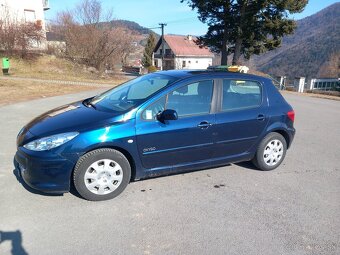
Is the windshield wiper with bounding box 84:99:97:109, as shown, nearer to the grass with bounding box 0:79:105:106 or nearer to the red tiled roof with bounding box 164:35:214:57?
the grass with bounding box 0:79:105:106

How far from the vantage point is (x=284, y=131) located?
4867 millimetres

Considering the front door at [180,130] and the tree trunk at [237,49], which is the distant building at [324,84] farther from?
the front door at [180,130]

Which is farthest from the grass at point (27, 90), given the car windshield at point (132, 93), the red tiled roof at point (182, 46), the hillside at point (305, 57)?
the hillside at point (305, 57)

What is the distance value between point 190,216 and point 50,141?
178cm

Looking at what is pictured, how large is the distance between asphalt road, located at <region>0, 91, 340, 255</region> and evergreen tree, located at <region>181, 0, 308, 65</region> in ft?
78.2

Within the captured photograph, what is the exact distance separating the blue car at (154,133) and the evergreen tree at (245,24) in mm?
23245

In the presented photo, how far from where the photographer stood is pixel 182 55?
6034 centimetres

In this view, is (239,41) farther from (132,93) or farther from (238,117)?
(132,93)

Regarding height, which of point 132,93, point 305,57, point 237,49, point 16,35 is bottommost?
point 132,93

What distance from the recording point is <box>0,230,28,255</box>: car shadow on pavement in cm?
268

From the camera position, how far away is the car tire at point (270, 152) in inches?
185

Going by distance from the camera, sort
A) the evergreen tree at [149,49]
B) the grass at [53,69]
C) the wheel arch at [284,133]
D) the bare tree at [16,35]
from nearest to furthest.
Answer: the wheel arch at [284,133]
the grass at [53,69]
the bare tree at [16,35]
the evergreen tree at [149,49]

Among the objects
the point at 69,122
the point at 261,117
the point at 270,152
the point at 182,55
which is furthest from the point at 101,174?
the point at 182,55

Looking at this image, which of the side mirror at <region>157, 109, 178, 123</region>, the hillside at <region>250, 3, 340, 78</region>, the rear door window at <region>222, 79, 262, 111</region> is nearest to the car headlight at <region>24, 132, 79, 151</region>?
the side mirror at <region>157, 109, 178, 123</region>
